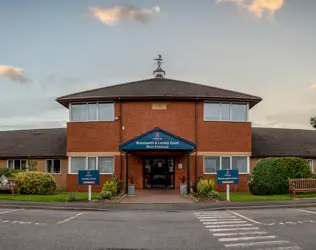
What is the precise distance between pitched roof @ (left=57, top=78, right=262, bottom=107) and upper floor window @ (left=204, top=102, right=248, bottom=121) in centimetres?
60

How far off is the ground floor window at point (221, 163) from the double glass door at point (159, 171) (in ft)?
7.64

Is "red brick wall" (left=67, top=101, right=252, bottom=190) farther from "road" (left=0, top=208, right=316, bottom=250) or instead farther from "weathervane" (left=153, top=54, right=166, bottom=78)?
"road" (left=0, top=208, right=316, bottom=250)

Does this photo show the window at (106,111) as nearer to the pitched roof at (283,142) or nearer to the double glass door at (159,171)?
the double glass door at (159,171)

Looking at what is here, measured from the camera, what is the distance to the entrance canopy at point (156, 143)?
25016mm

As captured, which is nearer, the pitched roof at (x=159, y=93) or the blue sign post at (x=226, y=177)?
the blue sign post at (x=226, y=177)

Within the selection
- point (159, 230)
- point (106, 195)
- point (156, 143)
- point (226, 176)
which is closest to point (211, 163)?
point (156, 143)

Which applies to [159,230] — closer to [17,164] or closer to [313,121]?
[17,164]

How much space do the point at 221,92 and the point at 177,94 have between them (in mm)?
3384

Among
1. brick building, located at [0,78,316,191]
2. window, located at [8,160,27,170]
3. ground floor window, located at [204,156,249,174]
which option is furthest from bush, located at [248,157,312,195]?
window, located at [8,160,27,170]

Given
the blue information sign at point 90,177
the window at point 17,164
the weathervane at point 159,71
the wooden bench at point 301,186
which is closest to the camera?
the blue information sign at point 90,177

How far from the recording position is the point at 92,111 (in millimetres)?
29109

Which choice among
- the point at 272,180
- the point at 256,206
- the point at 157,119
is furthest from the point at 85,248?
the point at 157,119

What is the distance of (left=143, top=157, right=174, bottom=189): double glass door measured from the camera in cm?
2884

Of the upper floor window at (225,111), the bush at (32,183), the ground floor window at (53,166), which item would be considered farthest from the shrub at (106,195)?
the ground floor window at (53,166)
